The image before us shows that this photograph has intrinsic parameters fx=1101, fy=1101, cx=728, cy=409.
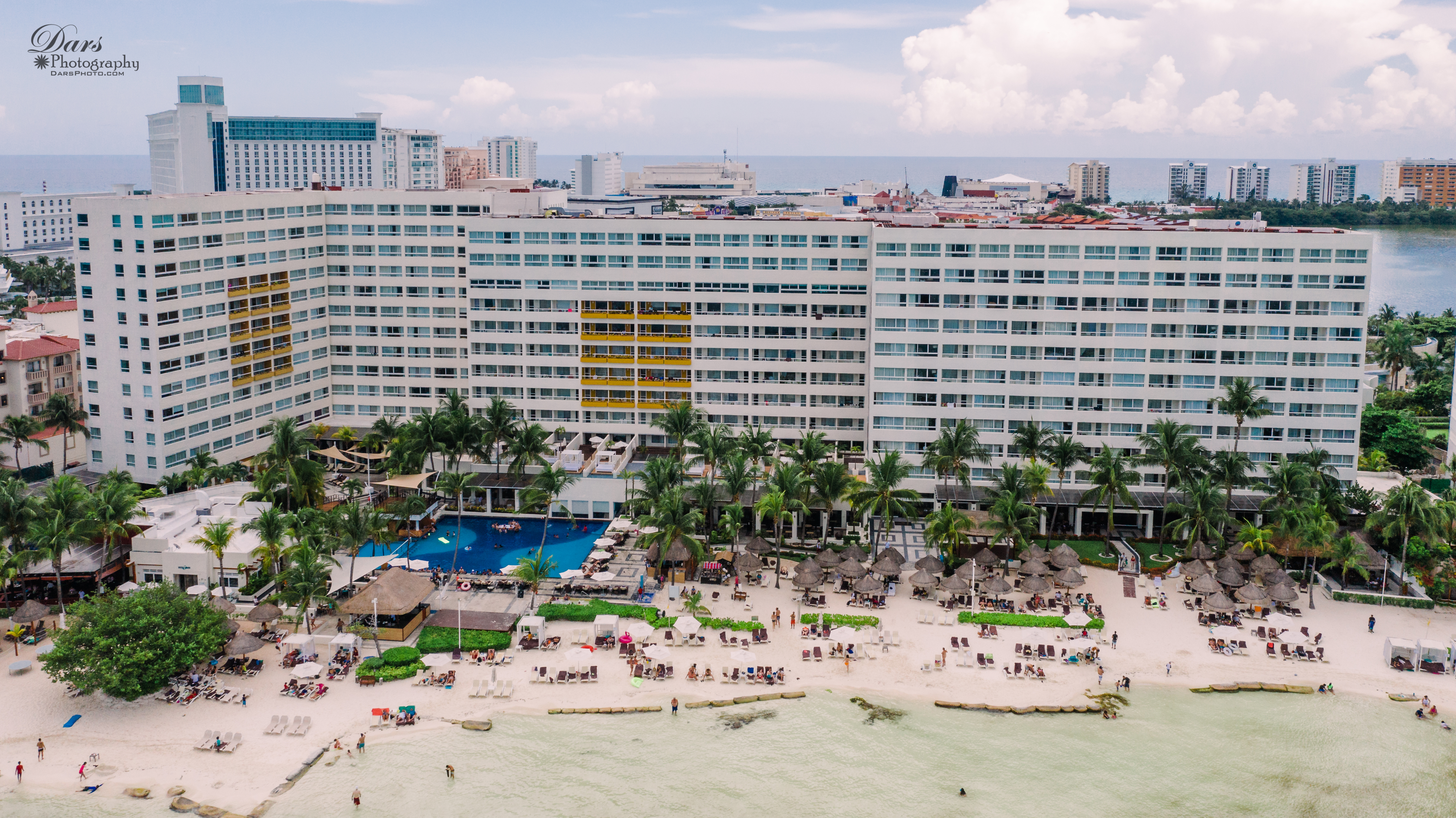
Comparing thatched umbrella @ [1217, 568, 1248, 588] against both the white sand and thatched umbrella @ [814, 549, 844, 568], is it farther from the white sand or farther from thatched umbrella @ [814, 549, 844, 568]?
thatched umbrella @ [814, 549, 844, 568]

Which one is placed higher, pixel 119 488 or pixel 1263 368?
pixel 1263 368

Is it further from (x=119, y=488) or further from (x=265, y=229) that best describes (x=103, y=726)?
(x=265, y=229)

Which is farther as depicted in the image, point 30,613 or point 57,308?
point 57,308

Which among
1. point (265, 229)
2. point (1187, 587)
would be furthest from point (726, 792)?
point (265, 229)

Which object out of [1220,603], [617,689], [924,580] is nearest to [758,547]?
[924,580]

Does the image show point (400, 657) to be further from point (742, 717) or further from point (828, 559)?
point (828, 559)

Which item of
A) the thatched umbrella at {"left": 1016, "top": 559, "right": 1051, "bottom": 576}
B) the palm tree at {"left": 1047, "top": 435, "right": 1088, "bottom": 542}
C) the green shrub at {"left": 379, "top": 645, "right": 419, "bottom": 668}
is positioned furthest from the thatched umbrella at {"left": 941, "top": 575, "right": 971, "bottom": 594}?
the green shrub at {"left": 379, "top": 645, "right": 419, "bottom": 668}
